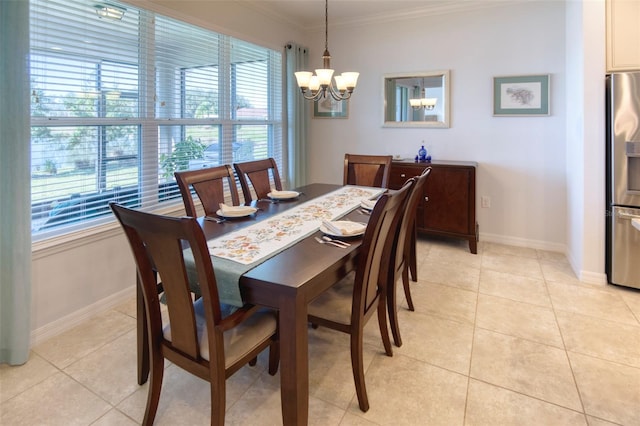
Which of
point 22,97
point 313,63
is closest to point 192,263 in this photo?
point 22,97

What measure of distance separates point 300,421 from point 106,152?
2.28 metres

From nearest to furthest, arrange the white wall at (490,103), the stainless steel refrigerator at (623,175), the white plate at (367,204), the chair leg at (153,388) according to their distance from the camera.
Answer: the chair leg at (153,388), the white plate at (367,204), the stainless steel refrigerator at (623,175), the white wall at (490,103)

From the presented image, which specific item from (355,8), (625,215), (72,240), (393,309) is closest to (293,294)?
(393,309)

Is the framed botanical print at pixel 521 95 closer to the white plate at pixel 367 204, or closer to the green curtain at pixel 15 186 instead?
the white plate at pixel 367 204

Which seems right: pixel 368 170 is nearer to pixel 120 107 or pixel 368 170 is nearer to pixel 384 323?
pixel 384 323

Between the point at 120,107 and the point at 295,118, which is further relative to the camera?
the point at 295,118

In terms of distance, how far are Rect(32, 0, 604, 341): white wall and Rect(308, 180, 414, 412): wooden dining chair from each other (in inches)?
71.4

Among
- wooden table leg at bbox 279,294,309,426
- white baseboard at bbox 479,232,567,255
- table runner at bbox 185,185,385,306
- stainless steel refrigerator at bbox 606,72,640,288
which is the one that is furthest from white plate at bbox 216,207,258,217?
white baseboard at bbox 479,232,567,255

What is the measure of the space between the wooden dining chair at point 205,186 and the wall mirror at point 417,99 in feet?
8.30

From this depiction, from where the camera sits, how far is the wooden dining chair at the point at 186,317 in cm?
124

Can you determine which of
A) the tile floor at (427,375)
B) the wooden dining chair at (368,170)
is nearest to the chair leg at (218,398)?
the tile floor at (427,375)

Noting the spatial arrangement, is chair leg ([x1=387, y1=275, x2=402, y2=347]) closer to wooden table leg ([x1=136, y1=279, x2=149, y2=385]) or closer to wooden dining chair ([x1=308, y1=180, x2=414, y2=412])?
wooden dining chair ([x1=308, y1=180, x2=414, y2=412])

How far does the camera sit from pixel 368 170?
3.42 meters

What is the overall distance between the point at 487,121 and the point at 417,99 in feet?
2.61
